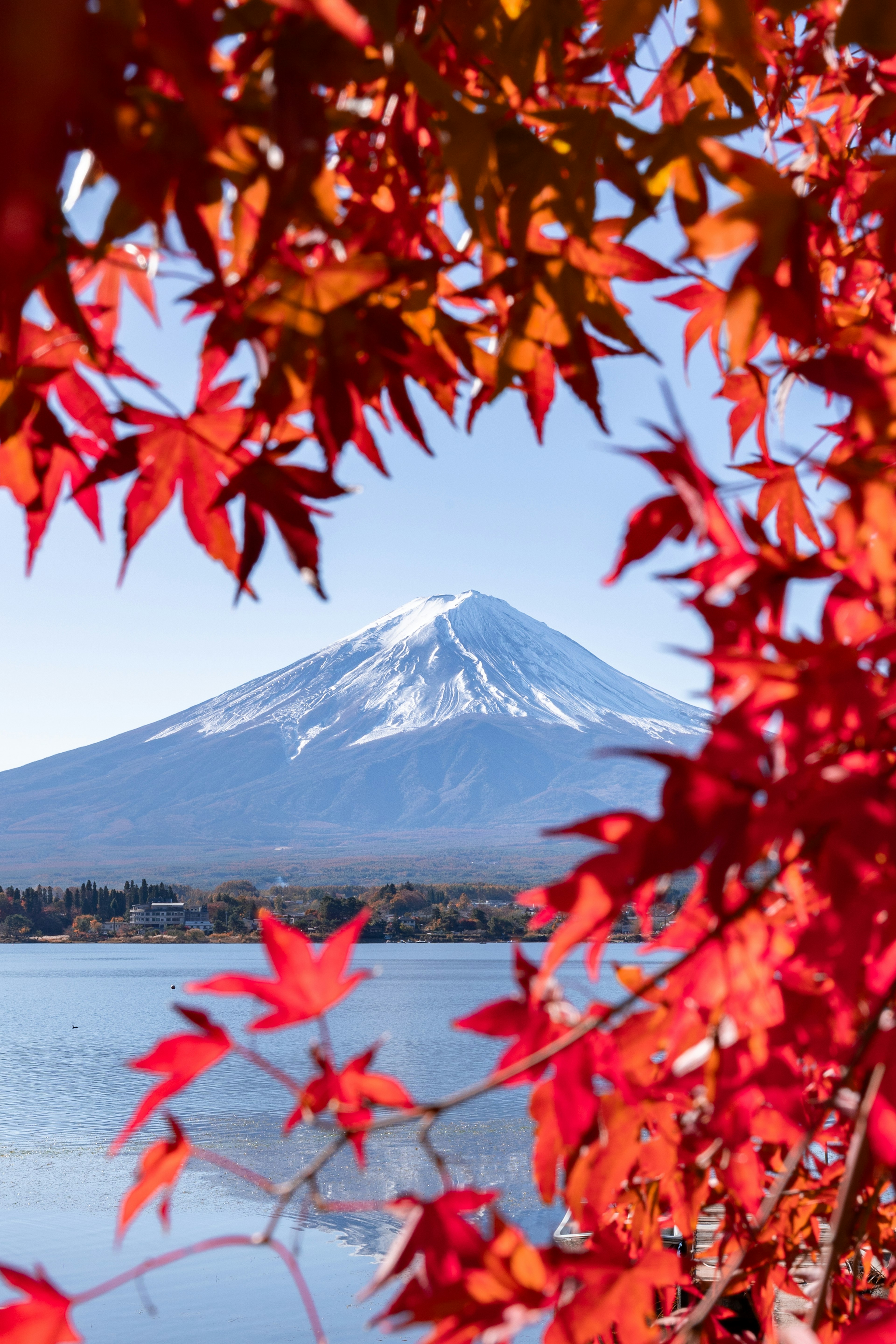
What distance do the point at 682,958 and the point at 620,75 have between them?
110 cm

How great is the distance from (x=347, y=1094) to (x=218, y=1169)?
1647 centimetres

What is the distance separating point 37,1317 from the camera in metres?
0.62

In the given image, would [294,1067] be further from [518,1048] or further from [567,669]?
[567,669]

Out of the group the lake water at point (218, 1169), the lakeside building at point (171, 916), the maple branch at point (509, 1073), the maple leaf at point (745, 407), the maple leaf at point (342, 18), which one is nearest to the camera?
the maple leaf at point (342, 18)

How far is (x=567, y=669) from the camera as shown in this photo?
105 m

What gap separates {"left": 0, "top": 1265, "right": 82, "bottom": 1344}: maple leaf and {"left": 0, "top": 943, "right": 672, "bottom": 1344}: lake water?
58 millimetres

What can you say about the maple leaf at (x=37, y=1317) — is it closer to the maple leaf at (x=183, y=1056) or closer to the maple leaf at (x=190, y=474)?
the maple leaf at (x=183, y=1056)


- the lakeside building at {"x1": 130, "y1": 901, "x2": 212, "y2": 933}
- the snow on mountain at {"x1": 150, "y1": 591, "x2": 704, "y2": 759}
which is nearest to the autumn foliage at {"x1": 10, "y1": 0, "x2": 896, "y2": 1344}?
the lakeside building at {"x1": 130, "y1": 901, "x2": 212, "y2": 933}

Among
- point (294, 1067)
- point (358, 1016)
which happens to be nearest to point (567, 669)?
point (358, 1016)

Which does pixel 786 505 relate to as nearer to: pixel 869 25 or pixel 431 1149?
pixel 869 25

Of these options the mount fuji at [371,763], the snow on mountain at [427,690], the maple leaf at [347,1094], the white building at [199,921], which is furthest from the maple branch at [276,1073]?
the snow on mountain at [427,690]

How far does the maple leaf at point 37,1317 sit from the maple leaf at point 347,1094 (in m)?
0.17

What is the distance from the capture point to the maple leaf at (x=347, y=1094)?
661 mm

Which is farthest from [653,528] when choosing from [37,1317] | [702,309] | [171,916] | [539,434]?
[171,916]
